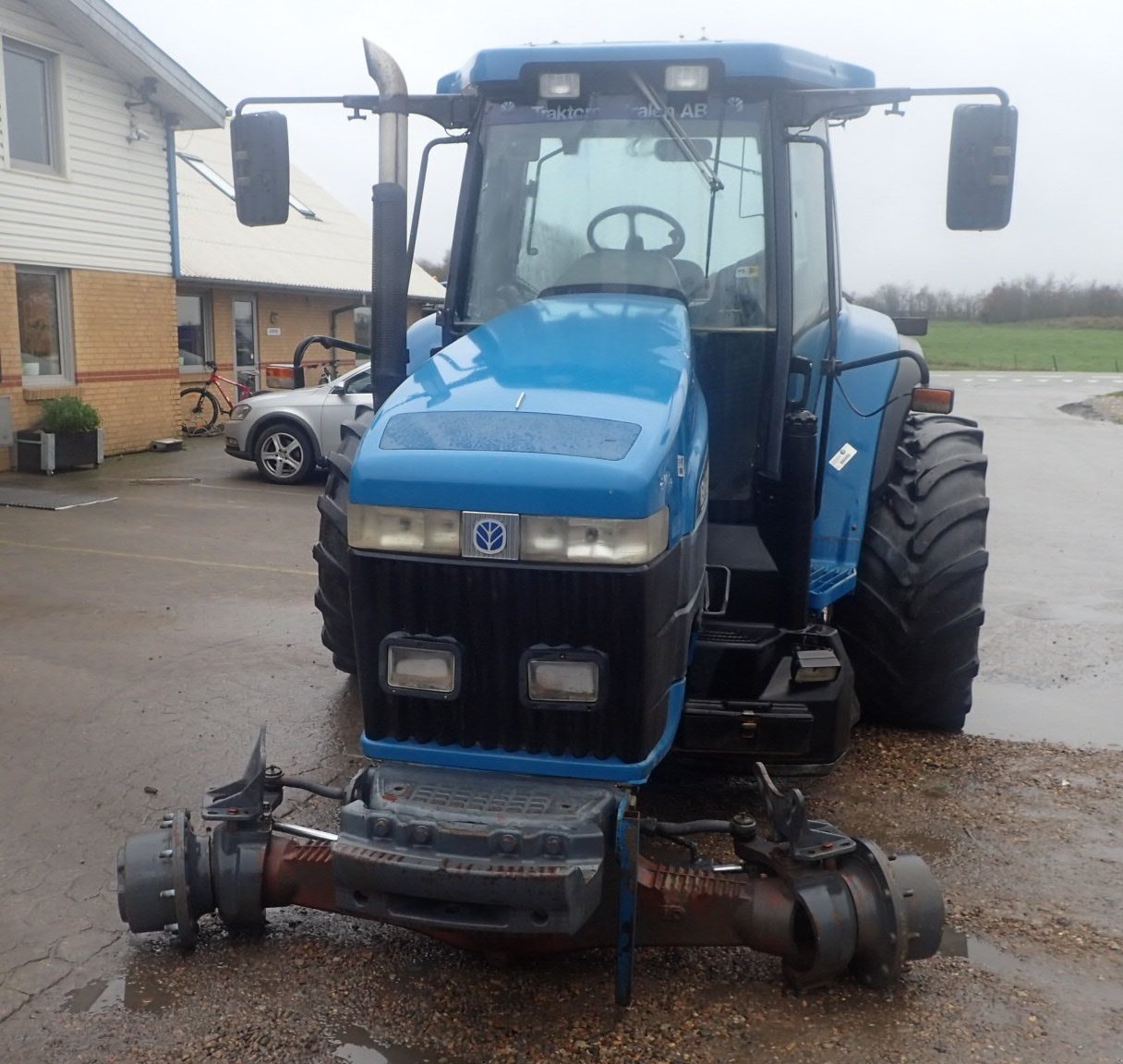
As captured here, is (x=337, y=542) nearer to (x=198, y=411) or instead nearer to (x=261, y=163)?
(x=261, y=163)

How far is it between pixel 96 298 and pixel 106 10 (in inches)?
133

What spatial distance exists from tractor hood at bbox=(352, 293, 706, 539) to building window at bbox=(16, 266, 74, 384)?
12.0 meters

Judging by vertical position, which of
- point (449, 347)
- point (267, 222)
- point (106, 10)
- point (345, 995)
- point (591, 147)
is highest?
point (106, 10)

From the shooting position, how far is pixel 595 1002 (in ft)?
11.0

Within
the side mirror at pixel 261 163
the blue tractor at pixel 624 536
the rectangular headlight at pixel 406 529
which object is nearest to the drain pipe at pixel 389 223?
the blue tractor at pixel 624 536

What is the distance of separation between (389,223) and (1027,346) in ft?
207

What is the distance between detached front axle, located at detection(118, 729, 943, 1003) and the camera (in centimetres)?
293

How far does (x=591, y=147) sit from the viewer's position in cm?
443

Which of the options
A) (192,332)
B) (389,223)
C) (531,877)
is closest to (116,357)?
(192,332)

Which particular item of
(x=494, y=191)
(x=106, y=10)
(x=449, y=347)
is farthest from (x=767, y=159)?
(x=106, y=10)

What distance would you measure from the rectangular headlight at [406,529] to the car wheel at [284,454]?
10520 mm

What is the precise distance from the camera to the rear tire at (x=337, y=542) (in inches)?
180

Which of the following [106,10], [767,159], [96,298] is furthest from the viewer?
[96,298]

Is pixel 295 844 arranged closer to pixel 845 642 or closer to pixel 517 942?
pixel 517 942
